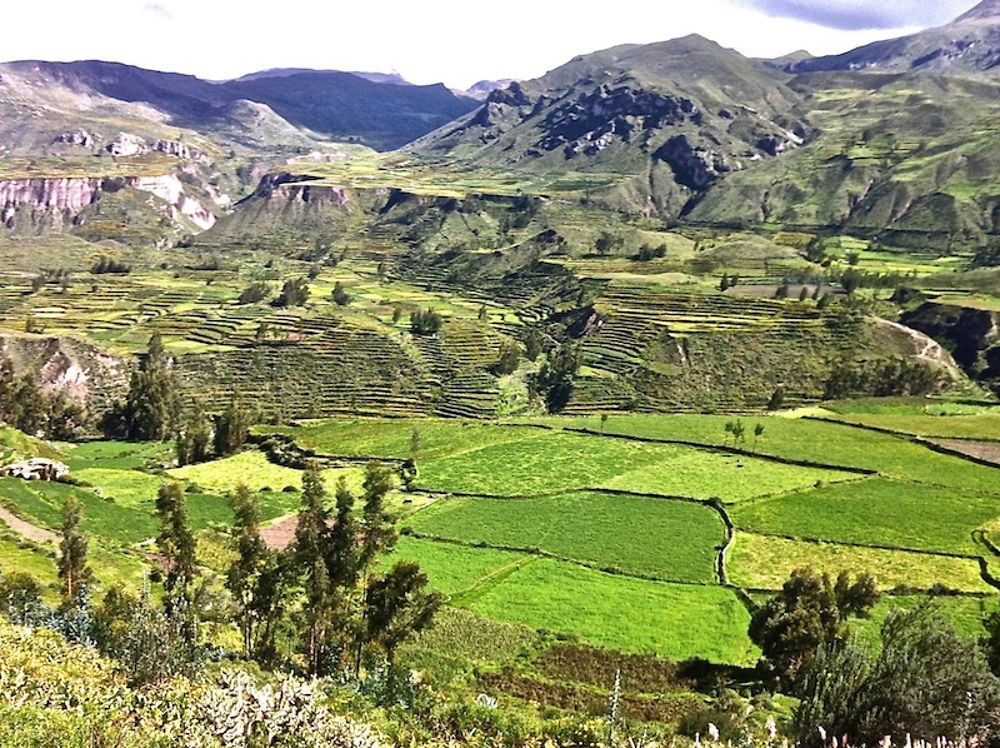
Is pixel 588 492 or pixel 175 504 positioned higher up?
pixel 175 504

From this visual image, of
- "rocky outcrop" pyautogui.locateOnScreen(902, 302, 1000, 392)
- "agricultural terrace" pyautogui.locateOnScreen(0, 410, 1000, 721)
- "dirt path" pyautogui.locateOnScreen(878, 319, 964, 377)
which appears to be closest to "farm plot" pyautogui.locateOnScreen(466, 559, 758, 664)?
"agricultural terrace" pyautogui.locateOnScreen(0, 410, 1000, 721)

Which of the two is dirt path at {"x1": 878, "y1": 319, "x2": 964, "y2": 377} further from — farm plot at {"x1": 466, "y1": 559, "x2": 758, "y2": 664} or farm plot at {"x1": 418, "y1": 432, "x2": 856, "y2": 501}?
farm plot at {"x1": 466, "y1": 559, "x2": 758, "y2": 664}

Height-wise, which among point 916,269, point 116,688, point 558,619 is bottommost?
point 558,619

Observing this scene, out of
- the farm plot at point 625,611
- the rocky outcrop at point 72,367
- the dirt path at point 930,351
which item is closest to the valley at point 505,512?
the farm plot at point 625,611

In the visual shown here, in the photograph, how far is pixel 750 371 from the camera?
13312 cm

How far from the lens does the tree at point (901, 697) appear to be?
21281mm

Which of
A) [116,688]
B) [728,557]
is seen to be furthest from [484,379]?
[116,688]

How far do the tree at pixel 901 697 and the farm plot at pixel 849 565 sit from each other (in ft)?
105

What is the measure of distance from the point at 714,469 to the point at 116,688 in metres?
70.5

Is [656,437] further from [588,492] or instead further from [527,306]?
[527,306]

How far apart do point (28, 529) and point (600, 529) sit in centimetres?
4560

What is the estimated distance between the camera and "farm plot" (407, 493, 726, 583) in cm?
6012

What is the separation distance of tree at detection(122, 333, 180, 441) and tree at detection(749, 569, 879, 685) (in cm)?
10004

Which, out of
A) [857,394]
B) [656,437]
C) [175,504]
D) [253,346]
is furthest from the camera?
[253,346]
